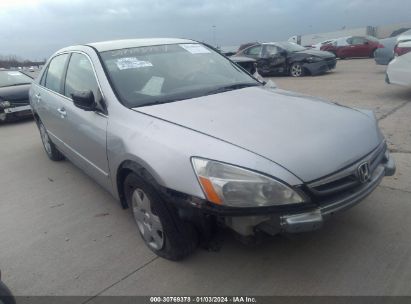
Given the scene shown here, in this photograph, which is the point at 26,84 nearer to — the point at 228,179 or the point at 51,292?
the point at 51,292

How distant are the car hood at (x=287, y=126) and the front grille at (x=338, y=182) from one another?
4cm

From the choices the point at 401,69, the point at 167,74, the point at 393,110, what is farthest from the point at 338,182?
the point at 401,69

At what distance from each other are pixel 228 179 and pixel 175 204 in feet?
1.38

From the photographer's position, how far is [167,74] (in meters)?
3.44

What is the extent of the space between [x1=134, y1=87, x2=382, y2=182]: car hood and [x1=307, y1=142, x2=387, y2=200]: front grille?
0.12 ft

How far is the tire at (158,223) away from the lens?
2.50 m

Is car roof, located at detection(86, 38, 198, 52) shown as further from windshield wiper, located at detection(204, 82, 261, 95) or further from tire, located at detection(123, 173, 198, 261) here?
tire, located at detection(123, 173, 198, 261)

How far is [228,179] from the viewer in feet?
7.11

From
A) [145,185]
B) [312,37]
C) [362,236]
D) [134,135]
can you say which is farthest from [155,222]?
[312,37]

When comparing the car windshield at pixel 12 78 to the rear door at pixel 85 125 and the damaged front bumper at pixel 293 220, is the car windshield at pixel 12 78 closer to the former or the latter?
the rear door at pixel 85 125

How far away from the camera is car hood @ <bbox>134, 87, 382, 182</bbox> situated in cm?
223

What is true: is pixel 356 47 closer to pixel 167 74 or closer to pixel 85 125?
pixel 167 74

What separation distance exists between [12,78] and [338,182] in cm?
1006

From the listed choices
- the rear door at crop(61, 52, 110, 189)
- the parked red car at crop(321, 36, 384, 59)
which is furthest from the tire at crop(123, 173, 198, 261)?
the parked red car at crop(321, 36, 384, 59)
